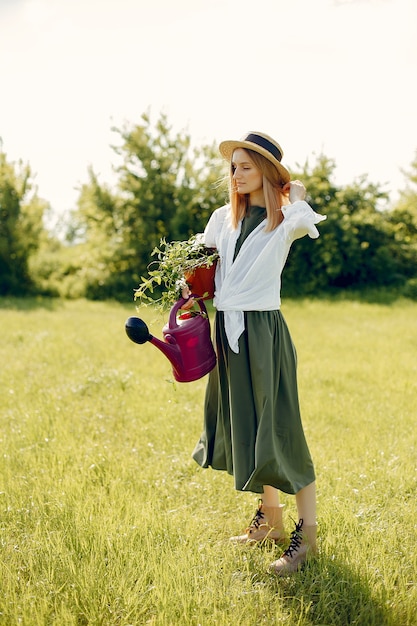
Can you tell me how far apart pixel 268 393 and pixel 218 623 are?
93 centimetres

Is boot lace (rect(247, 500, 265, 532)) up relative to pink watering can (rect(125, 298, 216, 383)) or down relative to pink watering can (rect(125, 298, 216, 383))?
down

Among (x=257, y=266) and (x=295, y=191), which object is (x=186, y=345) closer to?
(x=257, y=266)

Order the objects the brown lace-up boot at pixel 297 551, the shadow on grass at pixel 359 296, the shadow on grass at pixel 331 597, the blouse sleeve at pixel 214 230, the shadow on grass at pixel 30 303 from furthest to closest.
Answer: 1. the shadow on grass at pixel 359 296
2. the shadow on grass at pixel 30 303
3. the blouse sleeve at pixel 214 230
4. the brown lace-up boot at pixel 297 551
5. the shadow on grass at pixel 331 597

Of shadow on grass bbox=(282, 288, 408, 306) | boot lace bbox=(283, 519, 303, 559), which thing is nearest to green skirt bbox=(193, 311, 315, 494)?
boot lace bbox=(283, 519, 303, 559)

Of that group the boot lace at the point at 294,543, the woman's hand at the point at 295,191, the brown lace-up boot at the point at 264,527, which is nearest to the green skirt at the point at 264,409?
the boot lace at the point at 294,543

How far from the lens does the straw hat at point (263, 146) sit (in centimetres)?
277

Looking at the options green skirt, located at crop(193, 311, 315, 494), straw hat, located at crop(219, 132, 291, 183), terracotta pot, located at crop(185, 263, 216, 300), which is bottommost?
green skirt, located at crop(193, 311, 315, 494)

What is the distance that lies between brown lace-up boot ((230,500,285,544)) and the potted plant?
1.11m

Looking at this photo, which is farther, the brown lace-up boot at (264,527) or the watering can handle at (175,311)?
the brown lace-up boot at (264,527)

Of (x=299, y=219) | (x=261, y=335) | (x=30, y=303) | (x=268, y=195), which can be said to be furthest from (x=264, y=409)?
(x=30, y=303)

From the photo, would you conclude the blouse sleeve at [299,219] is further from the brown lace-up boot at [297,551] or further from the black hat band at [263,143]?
the brown lace-up boot at [297,551]

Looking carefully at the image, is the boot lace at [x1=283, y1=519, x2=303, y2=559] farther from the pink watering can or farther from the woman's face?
the woman's face

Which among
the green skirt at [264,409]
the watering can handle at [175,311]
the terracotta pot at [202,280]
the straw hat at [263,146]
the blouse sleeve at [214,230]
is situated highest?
the straw hat at [263,146]

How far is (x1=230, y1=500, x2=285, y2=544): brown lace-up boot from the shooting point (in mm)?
3072
